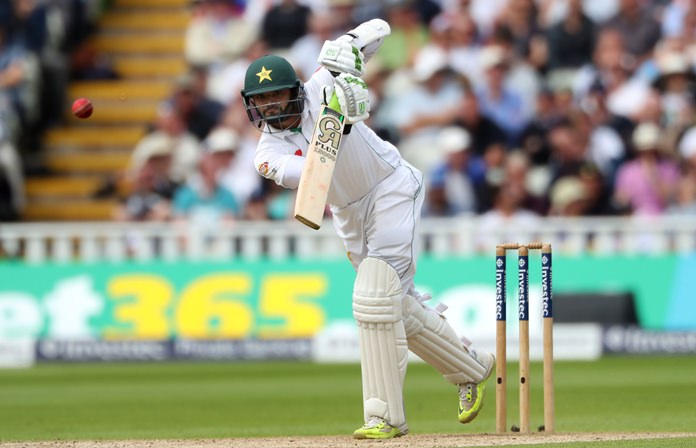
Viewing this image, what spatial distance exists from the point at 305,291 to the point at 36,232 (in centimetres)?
241

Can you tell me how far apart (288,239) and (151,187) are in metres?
1.64

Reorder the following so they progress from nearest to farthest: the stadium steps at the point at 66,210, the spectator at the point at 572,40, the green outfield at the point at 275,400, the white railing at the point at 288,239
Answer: the green outfield at the point at 275,400, the white railing at the point at 288,239, the spectator at the point at 572,40, the stadium steps at the point at 66,210

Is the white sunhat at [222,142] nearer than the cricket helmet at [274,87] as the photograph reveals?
No

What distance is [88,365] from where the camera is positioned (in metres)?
11.6

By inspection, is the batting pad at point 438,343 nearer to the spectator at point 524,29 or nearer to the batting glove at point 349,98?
the batting glove at point 349,98

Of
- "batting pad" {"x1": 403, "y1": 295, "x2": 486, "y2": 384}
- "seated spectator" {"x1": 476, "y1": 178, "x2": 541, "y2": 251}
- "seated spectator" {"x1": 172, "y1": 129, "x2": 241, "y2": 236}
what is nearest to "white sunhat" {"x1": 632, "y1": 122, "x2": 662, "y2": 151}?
"seated spectator" {"x1": 476, "y1": 178, "x2": 541, "y2": 251}

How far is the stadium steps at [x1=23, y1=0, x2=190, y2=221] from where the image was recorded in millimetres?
14594

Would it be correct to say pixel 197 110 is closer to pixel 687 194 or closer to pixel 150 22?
pixel 150 22

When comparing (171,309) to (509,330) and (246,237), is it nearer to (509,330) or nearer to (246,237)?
(246,237)

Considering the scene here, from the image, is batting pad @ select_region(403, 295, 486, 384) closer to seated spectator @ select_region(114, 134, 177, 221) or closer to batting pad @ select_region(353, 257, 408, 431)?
batting pad @ select_region(353, 257, 408, 431)

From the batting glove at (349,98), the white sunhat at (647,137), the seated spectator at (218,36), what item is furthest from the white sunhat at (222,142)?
the batting glove at (349,98)

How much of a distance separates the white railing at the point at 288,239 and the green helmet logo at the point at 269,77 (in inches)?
228

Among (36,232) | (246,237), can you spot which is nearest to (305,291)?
(246,237)

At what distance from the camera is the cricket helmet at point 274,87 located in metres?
5.86
